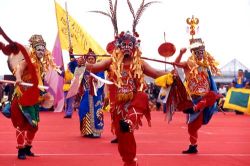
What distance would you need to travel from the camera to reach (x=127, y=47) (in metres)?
7.05

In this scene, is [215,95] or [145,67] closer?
[145,67]

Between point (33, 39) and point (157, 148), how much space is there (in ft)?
9.56

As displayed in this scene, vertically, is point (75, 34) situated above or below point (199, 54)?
above

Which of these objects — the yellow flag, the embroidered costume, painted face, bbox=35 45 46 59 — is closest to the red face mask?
painted face, bbox=35 45 46 59

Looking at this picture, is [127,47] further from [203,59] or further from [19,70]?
[203,59]

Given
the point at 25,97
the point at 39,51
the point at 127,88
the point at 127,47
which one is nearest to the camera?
the point at 127,88

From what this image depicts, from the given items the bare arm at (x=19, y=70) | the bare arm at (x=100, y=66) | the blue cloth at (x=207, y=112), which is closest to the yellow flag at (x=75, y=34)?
the blue cloth at (x=207, y=112)

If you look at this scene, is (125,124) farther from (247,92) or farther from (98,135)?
(247,92)

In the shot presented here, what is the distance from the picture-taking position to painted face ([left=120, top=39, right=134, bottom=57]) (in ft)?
23.1

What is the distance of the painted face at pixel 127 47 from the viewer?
278 inches

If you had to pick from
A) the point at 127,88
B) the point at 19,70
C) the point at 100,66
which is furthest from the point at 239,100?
the point at 127,88

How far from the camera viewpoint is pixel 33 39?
8.80 m

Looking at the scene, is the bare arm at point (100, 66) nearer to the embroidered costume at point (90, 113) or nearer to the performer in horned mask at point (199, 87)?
the performer in horned mask at point (199, 87)

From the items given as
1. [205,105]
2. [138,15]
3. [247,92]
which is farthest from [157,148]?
[247,92]
